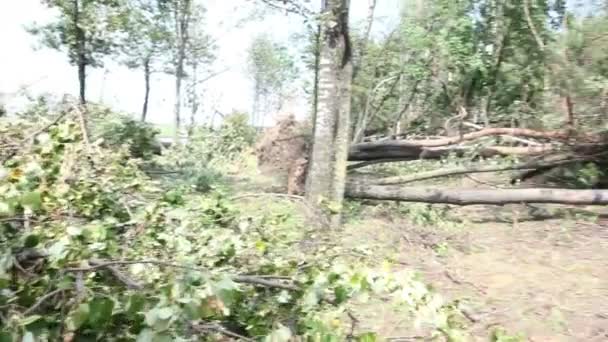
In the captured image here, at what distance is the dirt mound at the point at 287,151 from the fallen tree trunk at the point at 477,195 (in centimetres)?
68

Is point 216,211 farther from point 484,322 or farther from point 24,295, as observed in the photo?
point 484,322

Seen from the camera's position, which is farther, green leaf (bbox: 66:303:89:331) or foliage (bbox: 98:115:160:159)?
foliage (bbox: 98:115:160:159)

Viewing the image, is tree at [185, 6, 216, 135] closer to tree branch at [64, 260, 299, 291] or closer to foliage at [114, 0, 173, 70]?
foliage at [114, 0, 173, 70]

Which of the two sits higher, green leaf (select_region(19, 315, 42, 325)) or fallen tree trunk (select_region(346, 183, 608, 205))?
green leaf (select_region(19, 315, 42, 325))

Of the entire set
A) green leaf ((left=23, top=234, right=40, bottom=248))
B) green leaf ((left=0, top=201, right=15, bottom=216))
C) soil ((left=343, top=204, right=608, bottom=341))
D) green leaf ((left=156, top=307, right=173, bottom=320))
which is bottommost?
soil ((left=343, top=204, right=608, bottom=341))

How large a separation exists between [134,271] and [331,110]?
4946mm

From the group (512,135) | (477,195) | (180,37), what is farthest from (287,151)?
(180,37)

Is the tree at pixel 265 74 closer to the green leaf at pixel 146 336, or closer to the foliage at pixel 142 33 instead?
the foliage at pixel 142 33

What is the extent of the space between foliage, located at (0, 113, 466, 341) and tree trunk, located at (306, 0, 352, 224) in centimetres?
399

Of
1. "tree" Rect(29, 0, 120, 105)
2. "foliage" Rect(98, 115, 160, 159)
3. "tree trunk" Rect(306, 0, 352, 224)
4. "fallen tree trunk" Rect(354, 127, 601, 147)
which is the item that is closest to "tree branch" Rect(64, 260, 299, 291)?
"tree trunk" Rect(306, 0, 352, 224)

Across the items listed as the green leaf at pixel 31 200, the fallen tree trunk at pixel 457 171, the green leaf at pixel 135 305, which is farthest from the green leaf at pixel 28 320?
the fallen tree trunk at pixel 457 171

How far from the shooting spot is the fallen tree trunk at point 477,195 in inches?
264

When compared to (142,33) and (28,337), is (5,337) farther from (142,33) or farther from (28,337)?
(142,33)

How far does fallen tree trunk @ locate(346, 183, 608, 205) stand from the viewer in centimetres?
671
